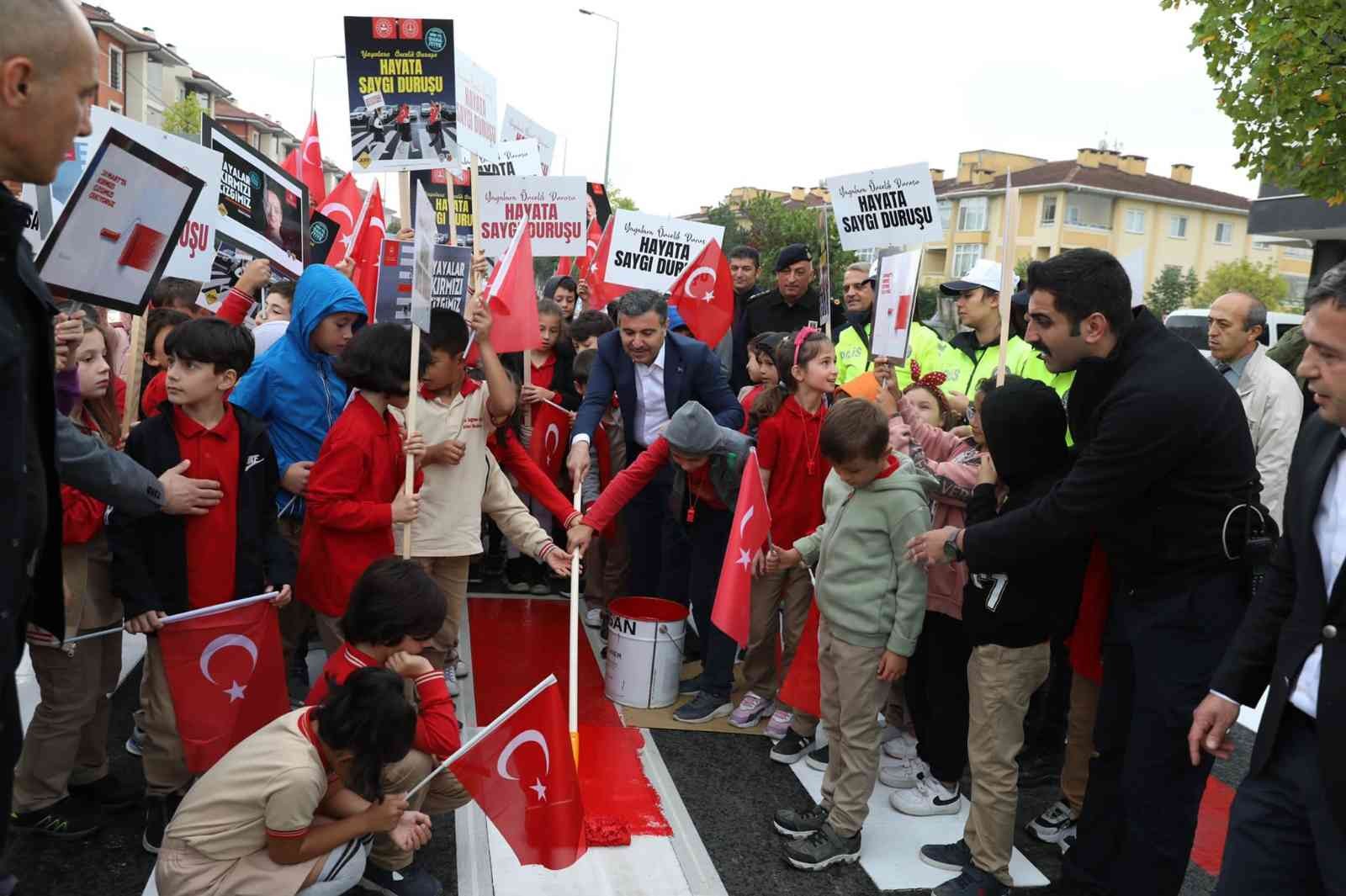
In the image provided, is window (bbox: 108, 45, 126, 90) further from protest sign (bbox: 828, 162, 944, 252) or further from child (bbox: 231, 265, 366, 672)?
Answer: child (bbox: 231, 265, 366, 672)

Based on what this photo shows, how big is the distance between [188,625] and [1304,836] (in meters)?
3.48

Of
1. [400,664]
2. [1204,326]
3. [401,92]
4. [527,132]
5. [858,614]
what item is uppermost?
[527,132]

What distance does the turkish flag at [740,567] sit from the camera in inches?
185

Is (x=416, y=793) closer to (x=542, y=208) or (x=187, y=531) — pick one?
(x=187, y=531)

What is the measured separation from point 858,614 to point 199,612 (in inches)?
96.4

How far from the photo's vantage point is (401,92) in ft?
19.5

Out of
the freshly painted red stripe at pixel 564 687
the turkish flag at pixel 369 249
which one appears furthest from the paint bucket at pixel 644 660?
the turkish flag at pixel 369 249

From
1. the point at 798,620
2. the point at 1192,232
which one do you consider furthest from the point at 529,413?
the point at 1192,232

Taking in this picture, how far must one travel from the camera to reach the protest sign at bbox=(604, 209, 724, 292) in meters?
7.93

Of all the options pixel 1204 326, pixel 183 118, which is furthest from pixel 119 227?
pixel 183 118

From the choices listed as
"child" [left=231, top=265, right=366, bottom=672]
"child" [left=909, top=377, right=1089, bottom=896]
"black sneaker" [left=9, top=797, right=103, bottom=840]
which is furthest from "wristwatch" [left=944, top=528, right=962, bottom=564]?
"black sneaker" [left=9, top=797, right=103, bottom=840]

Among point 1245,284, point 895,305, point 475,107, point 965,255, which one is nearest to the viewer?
point 895,305

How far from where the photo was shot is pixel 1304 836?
2451mm

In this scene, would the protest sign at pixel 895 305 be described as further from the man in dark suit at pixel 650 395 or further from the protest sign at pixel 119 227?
the protest sign at pixel 119 227
